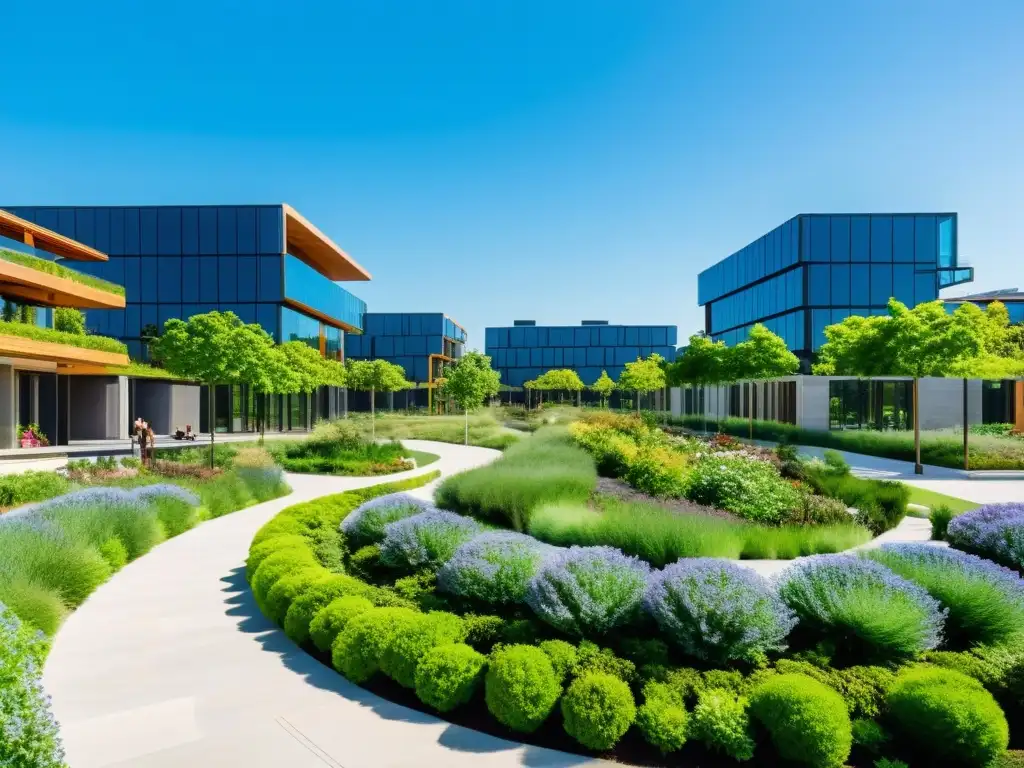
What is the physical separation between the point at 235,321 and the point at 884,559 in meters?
26.9

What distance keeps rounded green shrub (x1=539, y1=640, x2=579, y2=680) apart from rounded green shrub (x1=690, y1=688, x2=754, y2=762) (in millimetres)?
911

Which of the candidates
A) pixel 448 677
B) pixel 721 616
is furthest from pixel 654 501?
pixel 448 677

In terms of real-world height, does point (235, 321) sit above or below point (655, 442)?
above

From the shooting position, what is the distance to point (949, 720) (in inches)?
173

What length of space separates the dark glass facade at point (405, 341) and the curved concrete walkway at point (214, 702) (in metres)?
73.6

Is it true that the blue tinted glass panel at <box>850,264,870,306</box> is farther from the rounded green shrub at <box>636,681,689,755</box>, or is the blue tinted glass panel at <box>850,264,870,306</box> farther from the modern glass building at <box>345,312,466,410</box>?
the rounded green shrub at <box>636,681,689,755</box>

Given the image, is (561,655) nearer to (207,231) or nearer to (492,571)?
(492,571)

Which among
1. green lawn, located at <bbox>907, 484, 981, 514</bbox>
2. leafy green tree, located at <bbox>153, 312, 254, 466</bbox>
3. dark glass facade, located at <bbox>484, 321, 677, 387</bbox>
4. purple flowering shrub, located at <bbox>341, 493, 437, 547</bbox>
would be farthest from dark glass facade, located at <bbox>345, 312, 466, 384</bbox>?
purple flowering shrub, located at <bbox>341, 493, 437, 547</bbox>

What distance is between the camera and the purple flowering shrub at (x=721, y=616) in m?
5.28

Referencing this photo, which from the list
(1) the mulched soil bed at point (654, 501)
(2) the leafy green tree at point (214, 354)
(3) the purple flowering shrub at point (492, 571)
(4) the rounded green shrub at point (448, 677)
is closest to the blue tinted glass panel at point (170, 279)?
(2) the leafy green tree at point (214, 354)

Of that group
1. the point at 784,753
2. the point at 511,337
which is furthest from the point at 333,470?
the point at 511,337

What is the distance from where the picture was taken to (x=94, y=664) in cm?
604

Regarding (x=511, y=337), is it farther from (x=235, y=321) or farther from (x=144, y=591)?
(x=144, y=591)

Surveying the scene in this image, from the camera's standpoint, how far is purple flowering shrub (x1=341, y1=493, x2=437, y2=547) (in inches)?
364
